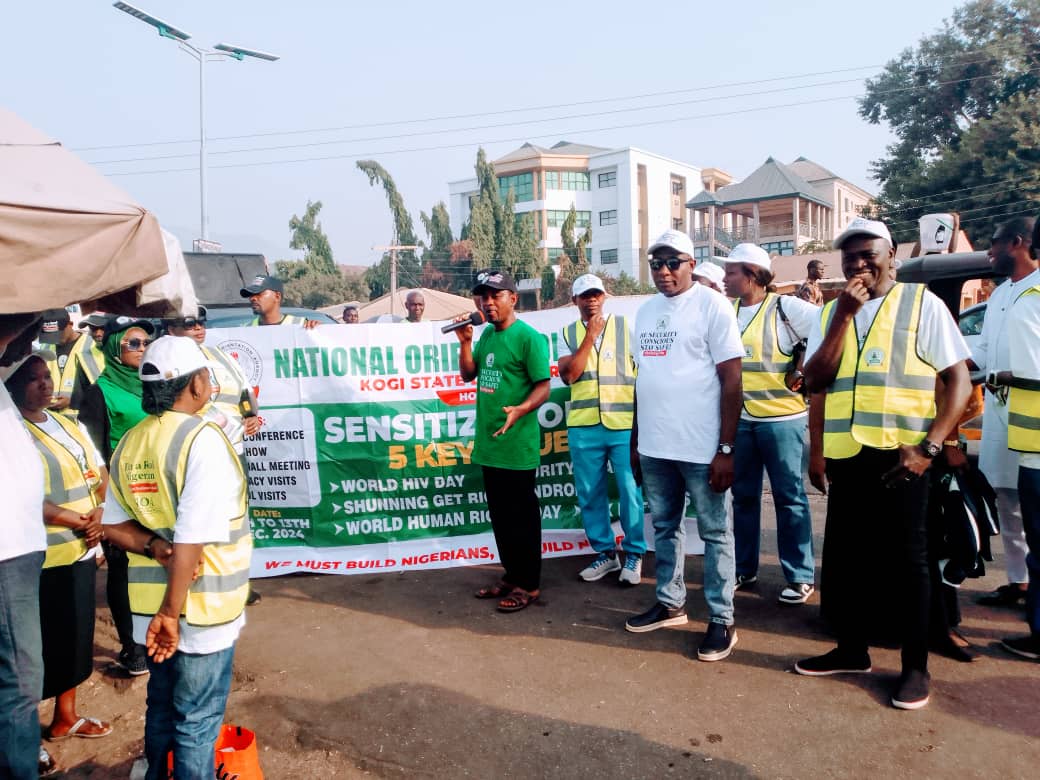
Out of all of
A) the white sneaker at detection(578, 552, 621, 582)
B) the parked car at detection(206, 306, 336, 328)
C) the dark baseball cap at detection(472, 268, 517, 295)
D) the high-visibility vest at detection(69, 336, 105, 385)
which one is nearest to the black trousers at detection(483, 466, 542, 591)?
the white sneaker at detection(578, 552, 621, 582)

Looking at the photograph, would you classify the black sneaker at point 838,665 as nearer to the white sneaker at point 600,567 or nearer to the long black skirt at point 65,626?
the white sneaker at point 600,567

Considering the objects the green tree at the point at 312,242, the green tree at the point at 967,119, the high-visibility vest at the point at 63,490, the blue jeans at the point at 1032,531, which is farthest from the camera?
the green tree at the point at 312,242

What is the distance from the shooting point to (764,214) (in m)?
52.6

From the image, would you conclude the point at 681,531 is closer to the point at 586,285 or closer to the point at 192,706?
the point at 586,285

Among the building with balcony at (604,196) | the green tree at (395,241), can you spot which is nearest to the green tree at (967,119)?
the building with balcony at (604,196)

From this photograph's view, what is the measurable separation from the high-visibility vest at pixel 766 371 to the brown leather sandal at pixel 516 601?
5.73ft

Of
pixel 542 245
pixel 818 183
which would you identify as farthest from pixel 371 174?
pixel 818 183

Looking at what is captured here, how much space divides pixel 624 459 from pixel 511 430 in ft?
2.99

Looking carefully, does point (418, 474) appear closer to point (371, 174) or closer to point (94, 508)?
point (94, 508)

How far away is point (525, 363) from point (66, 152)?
2.62 meters

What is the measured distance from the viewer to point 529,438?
4.69 metres

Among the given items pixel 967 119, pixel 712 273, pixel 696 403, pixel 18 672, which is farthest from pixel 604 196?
pixel 18 672

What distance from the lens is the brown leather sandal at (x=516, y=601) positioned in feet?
15.1

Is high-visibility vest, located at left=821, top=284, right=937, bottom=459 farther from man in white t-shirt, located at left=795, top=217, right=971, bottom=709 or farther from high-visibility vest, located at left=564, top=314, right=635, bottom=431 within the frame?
high-visibility vest, located at left=564, top=314, right=635, bottom=431
